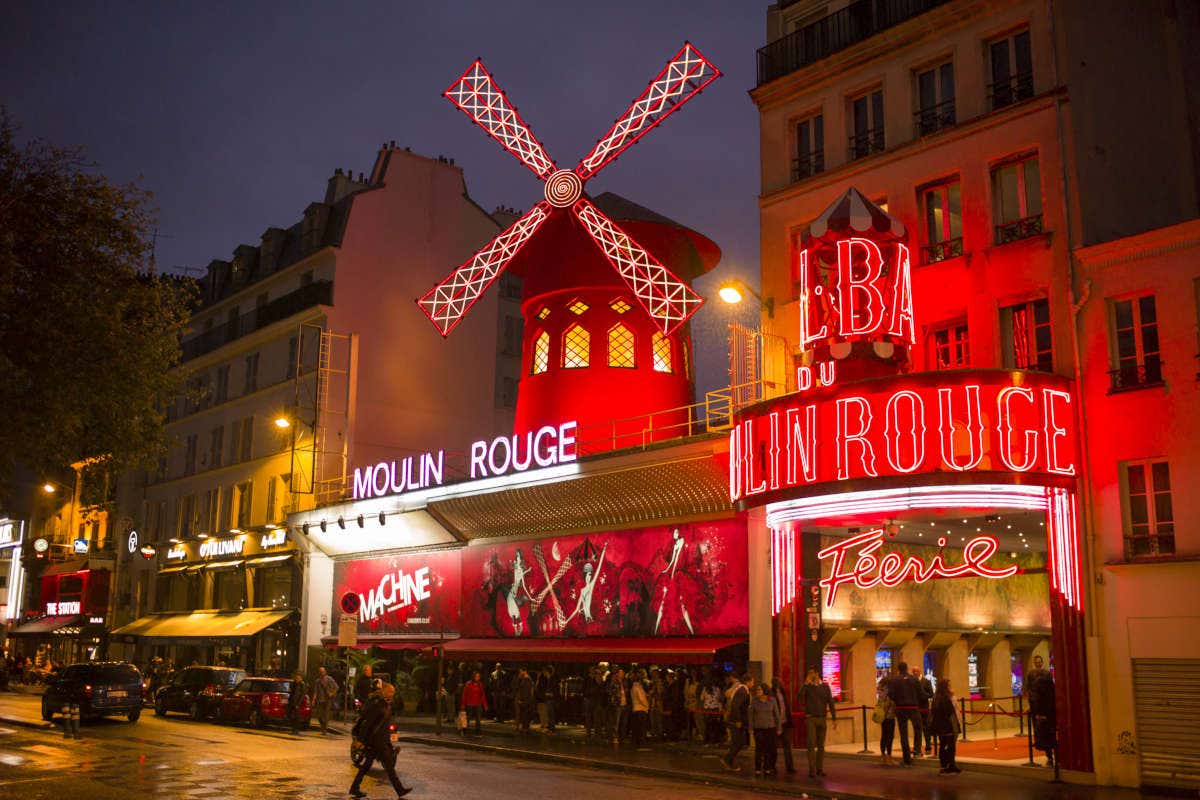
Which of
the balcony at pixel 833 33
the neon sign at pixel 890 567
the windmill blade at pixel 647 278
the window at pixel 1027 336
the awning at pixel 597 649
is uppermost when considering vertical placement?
the balcony at pixel 833 33

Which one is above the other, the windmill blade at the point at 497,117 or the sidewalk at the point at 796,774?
the windmill blade at the point at 497,117

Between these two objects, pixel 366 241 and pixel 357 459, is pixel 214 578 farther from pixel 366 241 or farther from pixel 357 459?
pixel 366 241

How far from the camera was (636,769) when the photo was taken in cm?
1817

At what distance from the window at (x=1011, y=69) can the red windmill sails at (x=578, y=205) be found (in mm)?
8397

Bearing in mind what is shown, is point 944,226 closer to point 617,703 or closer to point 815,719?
point 815,719

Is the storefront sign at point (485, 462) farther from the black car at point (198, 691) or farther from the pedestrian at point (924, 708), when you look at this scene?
the pedestrian at point (924, 708)

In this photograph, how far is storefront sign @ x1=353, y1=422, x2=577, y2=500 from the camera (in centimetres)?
2555

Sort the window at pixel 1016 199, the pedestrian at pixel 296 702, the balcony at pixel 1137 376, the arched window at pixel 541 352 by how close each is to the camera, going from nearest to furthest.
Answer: the balcony at pixel 1137 376
the window at pixel 1016 199
the pedestrian at pixel 296 702
the arched window at pixel 541 352

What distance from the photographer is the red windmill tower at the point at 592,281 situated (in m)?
27.6

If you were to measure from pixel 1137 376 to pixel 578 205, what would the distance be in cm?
1477

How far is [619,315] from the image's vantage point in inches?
1156

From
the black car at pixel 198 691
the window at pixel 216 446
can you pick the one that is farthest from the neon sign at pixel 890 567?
the window at pixel 216 446

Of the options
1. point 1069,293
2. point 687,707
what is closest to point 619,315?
point 687,707

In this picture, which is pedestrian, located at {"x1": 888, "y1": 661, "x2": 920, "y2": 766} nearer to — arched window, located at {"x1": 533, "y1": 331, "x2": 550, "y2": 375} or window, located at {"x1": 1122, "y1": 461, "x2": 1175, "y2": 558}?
window, located at {"x1": 1122, "y1": 461, "x2": 1175, "y2": 558}
